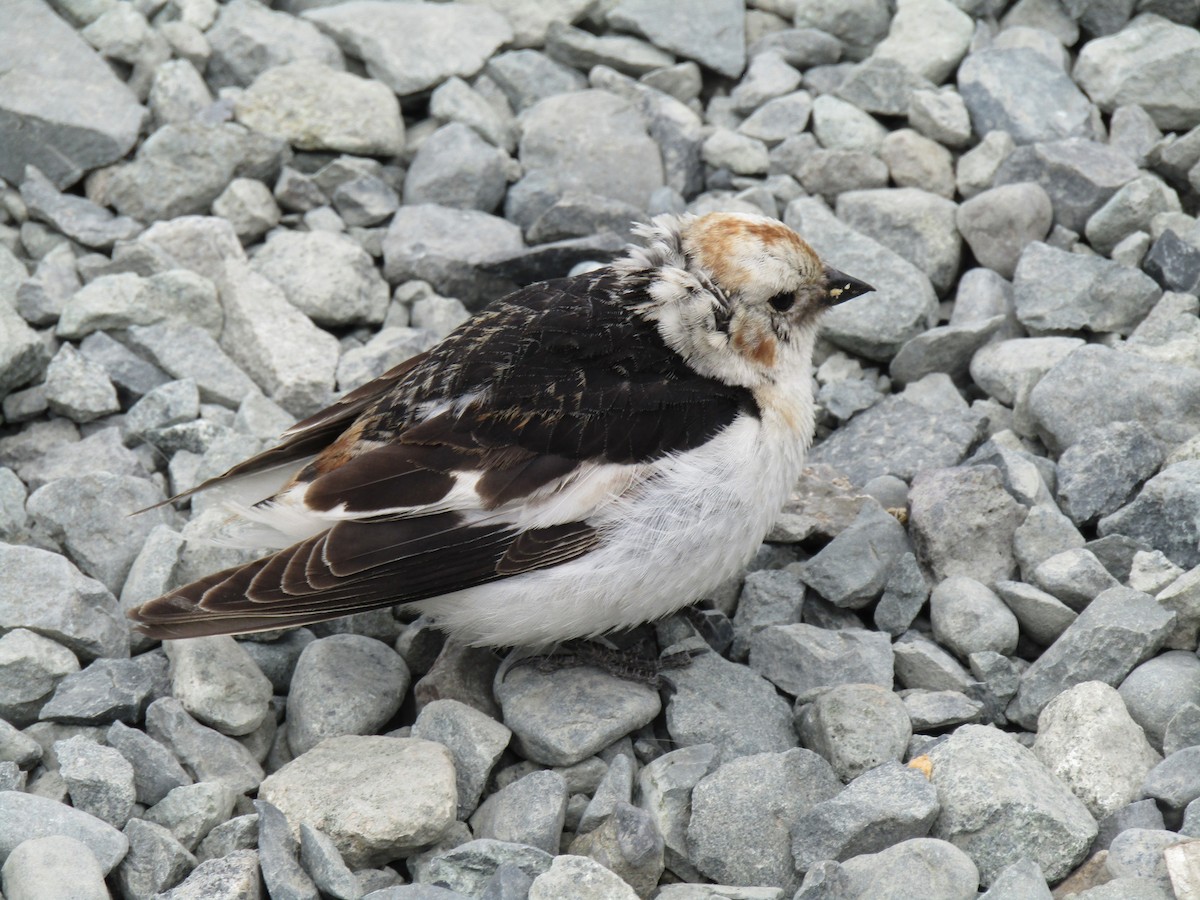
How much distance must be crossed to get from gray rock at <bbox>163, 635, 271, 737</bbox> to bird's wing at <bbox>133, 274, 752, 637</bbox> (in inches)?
7.0

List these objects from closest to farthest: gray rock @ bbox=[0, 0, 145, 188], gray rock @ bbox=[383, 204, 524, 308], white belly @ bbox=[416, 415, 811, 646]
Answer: white belly @ bbox=[416, 415, 811, 646], gray rock @ bbox=[383, 204, 524, 308], gray rock @ bbox=[0, 0, 145, 188]

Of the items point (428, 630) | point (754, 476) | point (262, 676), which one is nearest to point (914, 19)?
point (754, 476)

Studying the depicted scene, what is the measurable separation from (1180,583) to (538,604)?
64.0 inches

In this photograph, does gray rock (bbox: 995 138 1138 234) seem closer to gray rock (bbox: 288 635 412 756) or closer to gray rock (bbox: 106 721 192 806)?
gray rock (bbox: 288 635 412 756)

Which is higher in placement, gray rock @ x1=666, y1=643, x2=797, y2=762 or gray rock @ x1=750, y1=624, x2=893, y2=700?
gray rock @ x1=750, y1=624, x2=893, y2=700

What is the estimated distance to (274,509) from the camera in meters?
3.90

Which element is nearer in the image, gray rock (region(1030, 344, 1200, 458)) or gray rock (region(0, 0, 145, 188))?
gray rock (region(1030, 344, 1200, 458))

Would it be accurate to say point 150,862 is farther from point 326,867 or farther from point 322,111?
point 322,111

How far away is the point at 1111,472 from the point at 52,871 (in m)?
3.03

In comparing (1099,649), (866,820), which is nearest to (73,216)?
(866,820)

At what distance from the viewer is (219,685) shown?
12.0 feet

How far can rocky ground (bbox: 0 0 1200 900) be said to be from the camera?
3.20m

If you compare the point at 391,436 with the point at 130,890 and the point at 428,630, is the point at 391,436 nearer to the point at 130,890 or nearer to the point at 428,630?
the point at 428,630

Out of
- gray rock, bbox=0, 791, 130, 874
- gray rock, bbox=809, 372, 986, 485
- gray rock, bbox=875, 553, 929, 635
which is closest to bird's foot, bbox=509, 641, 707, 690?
gray rock, bbox=875, 553, 929, 635
